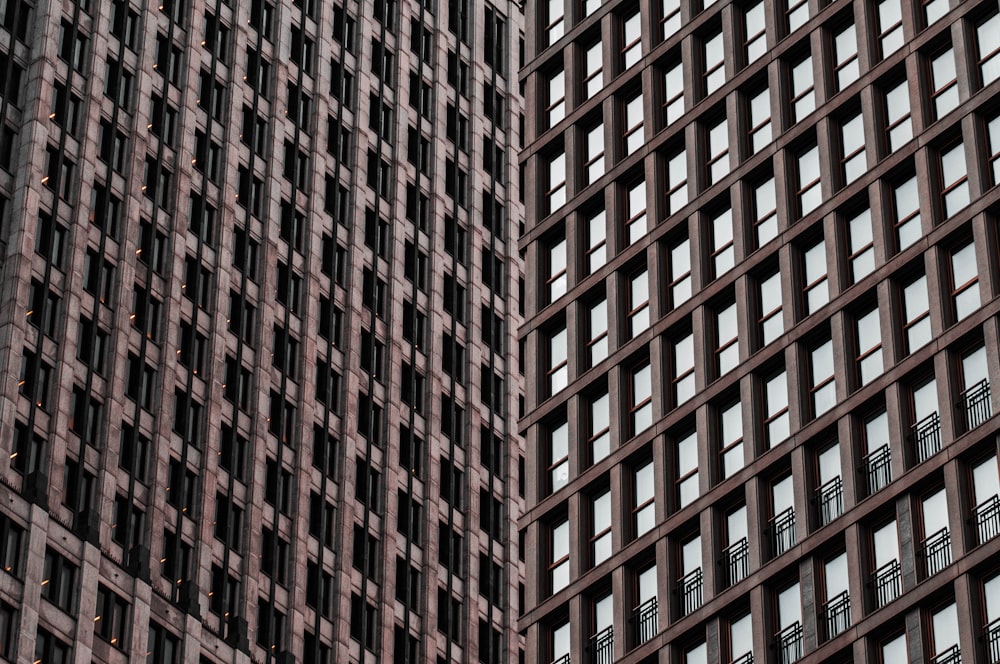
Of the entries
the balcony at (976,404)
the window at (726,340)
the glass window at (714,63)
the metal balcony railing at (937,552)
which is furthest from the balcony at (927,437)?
the glass window at (714,63)

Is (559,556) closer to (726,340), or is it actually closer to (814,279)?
(726,340)

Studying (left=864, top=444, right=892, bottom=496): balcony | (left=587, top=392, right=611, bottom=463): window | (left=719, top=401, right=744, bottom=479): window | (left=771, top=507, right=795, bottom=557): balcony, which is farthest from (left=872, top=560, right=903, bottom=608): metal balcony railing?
(left=587, top=392, right=611, bottom=463): window

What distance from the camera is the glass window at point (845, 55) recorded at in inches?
2616

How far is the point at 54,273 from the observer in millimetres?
101438

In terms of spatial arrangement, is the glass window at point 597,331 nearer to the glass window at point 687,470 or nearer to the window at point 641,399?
the window at point 641,399

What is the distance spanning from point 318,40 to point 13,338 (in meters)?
30.8

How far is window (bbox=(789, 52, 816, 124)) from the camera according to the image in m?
67.1

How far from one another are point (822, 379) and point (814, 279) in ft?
10.2

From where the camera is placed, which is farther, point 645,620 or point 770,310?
point 770,310

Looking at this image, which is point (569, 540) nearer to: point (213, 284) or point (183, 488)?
point (183, 488)

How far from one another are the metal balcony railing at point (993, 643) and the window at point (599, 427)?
14.1m

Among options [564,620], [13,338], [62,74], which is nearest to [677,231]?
[564,620]

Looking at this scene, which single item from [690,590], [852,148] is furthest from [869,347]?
[690,590]

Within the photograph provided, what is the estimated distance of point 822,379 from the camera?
203 feet
